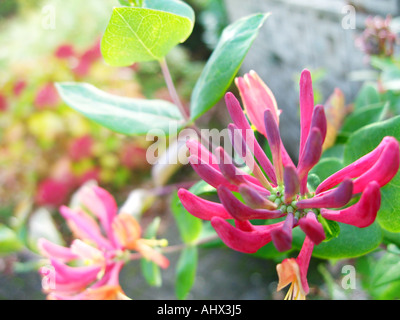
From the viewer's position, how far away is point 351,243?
0.42 meters

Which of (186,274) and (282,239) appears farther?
(186,274)

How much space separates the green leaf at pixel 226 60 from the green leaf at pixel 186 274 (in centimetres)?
33

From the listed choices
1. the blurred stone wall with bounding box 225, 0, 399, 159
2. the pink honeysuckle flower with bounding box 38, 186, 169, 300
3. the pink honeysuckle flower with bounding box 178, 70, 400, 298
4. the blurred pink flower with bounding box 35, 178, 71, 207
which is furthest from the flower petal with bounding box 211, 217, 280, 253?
the blurred pink flower with bounding box 35, 178, 71, 207

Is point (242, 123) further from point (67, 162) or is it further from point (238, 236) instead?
point (67, 162)

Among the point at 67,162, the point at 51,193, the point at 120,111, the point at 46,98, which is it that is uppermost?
the point at 46,98

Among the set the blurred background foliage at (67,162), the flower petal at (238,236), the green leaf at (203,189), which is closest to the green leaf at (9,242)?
the blurred background foliage at (67,162)

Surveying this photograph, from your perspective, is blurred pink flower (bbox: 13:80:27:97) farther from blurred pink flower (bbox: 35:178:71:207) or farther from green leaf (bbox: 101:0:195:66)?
green leaf (bbox: 101:0:195:66)

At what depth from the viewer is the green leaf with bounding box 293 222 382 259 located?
409 mm

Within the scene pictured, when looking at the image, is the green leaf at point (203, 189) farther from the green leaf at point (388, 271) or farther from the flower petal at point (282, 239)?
the green leaf at point (388, 271)

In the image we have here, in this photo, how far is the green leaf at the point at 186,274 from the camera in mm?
693

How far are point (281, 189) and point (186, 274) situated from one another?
0.41 m

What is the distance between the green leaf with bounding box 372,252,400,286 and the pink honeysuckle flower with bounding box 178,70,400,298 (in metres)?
0.18

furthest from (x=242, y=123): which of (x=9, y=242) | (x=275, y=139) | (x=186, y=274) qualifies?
(x=9, y=242)
